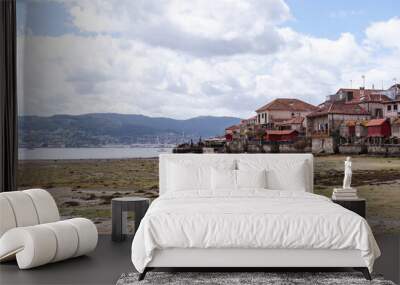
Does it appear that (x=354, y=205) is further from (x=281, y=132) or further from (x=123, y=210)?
(x=123, y=210)

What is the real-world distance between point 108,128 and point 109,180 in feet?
2.18

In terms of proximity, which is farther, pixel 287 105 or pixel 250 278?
pixel 287 105

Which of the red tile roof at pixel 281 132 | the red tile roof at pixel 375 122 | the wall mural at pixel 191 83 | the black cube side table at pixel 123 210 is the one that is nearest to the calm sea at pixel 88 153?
the wall mural at pixel 191 83

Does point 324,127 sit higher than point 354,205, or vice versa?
point 324,127

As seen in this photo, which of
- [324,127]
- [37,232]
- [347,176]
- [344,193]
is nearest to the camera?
[37,232]

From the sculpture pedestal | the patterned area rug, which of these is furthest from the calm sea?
the patterned area rug

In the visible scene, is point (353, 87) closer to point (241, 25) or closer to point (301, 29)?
point (301, 29)

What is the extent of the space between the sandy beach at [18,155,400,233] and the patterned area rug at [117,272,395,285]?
2.53m

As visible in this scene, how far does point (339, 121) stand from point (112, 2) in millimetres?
3231

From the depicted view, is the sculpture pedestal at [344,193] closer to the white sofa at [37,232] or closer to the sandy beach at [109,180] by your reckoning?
the sandy beach at [109,180]

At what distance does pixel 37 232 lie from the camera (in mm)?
5332

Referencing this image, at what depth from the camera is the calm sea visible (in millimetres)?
7723

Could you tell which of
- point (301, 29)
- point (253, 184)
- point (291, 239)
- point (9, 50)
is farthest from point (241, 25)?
point (291, 239)

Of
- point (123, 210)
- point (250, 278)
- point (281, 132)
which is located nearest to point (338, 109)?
point (281, 132)
